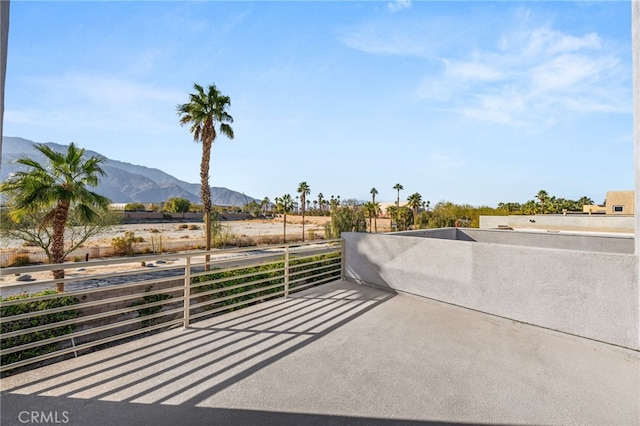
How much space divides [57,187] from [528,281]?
39.8ft

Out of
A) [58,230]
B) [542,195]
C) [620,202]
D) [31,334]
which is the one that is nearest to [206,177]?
[58,230]

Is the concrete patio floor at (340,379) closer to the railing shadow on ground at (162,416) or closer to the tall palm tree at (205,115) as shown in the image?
the railing shadow on ground at (162,416)

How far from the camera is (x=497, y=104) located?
25.7 feet

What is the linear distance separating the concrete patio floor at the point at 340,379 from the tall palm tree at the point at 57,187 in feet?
29.4

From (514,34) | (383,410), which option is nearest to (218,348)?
(383,410)

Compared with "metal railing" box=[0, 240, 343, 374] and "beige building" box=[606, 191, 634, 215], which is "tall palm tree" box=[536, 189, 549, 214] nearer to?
"beige building" box=[606, 191, 634, 215]

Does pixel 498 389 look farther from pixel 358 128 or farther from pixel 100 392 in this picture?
pixel 358 128

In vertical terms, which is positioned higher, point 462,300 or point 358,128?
point 358,128

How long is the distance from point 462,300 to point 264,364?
8.81 feet

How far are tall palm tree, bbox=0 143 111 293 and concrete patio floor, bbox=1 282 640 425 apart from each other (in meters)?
8.97

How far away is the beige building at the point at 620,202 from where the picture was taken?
76.3 feet

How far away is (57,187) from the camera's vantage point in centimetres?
898

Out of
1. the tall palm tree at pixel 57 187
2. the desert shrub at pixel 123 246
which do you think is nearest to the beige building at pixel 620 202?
the tall palm tree at pixel 57 187

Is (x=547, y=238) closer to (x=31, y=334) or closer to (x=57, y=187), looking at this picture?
(x=31, y=334)
